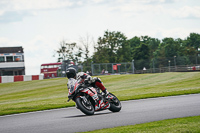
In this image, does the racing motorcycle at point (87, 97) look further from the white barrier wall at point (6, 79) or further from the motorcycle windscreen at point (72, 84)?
the white barrier wall at point (6, 79)

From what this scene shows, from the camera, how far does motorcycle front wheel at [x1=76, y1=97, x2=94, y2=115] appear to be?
10094mm

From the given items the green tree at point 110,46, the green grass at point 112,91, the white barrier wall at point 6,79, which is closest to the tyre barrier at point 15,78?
the white barrier wall at point 6,79

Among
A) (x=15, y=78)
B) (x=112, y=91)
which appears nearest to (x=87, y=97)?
(x=112, y=91)

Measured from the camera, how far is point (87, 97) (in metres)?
10.4

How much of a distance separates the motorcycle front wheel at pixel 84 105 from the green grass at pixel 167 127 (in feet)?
8.95

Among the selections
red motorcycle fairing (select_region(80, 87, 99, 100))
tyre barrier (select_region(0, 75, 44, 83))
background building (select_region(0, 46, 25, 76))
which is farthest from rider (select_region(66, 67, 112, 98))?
background building (select_region(0, 46, 25, 76))

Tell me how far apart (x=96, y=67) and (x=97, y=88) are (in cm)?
4431

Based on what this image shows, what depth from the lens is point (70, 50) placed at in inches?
3462

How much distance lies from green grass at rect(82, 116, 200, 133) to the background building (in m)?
60.8

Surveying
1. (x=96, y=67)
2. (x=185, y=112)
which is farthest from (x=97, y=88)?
(x=96, y=67)

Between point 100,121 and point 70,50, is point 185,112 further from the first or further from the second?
point 70,50

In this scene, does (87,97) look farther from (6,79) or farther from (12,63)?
(12,63)

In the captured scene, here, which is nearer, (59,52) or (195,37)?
(59,52)

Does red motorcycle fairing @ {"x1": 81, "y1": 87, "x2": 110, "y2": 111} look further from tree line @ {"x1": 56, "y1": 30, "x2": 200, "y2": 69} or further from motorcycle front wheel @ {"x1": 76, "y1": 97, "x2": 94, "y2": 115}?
tree line @ {"x1": 56, "y1": 30, "x2": 200, "y2": 69}
